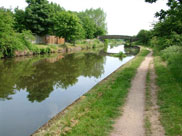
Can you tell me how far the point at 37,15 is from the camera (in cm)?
3550

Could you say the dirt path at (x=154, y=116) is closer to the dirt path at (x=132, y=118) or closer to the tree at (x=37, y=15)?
the dirt path at (x=132, y=118)

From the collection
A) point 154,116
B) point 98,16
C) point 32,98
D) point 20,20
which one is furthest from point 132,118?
point 98,16

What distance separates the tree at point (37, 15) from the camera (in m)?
35.3

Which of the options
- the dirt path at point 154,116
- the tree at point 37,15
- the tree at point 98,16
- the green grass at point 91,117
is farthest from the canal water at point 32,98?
the tree at point 98,16

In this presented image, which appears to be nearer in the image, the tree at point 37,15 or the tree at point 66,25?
the tree at point 37,15

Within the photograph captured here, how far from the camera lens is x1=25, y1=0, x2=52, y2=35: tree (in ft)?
116

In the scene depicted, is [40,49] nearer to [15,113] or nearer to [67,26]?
[67,26]

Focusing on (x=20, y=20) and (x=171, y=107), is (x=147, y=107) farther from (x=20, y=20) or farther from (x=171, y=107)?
(x=20, y=20)

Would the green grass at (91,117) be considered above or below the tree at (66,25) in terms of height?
below

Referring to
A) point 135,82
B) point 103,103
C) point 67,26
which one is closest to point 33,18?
point 67,26

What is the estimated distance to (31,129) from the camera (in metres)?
6.23

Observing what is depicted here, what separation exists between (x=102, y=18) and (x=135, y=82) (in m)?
73.3

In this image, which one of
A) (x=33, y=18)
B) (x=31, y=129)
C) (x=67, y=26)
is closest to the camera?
(x=31, y=129)

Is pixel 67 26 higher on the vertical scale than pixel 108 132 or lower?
higher
